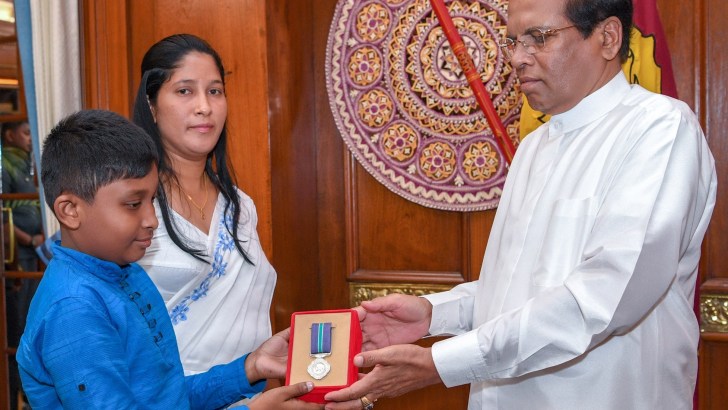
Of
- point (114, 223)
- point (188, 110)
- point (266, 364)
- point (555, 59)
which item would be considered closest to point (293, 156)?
point (188, 110)

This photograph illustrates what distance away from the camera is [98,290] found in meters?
1.16

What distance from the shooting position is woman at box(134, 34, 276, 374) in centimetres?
170

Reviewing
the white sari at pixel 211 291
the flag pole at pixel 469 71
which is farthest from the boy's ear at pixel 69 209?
the flag pole at pixel 469 71

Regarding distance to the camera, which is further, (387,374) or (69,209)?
(387,374)

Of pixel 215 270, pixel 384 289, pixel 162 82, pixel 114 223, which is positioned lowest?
pixel 384 289

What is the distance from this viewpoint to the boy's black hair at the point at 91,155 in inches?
46.9

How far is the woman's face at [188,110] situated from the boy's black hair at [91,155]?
57cm

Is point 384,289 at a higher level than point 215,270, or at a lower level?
lower

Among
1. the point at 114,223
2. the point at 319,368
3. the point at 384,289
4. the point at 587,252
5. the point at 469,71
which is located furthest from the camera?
the point at 384,289

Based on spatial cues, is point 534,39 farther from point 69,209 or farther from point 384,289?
point 384,289

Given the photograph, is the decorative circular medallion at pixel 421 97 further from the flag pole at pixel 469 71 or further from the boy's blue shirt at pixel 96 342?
the boy's blue shirt at pixel 96 342

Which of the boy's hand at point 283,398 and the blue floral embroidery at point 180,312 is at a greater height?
the blue floral embroidery at point 180,312

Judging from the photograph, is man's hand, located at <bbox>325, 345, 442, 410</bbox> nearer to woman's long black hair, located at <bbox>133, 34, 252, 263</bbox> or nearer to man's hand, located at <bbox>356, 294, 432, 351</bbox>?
man's hand, located at <bbox>356, 294, 432, 351</bbox>

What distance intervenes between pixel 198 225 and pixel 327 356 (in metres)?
0.53
